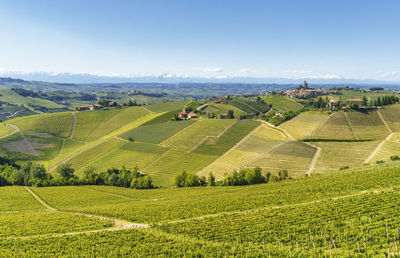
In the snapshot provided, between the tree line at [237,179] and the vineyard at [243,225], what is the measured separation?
1450 cm

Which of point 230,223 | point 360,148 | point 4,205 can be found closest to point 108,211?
point 230,223

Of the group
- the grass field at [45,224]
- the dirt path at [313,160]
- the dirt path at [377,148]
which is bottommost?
the grass field at [45,224]

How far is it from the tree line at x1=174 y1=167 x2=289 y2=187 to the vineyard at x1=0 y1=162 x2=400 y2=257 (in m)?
14.5

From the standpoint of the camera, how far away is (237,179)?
83375 millimetres

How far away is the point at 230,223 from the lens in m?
43.5

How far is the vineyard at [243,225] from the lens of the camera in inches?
1299

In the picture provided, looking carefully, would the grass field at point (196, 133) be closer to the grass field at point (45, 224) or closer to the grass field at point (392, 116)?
the grass field at point (45, 224)

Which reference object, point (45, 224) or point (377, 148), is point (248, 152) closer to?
point (377, 148)

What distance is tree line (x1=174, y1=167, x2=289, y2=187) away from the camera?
81.9 metres

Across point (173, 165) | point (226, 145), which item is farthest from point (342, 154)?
point (173, 165)

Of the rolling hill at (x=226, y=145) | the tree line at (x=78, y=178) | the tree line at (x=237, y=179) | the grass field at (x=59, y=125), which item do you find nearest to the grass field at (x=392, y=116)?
the rolling hill at (x=226, y=145)

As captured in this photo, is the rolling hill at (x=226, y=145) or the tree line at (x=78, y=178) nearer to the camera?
the tree line at (x=78, y=178)

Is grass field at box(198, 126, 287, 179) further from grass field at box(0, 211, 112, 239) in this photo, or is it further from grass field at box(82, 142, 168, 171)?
grass field at box(0, 211, 112, 239)

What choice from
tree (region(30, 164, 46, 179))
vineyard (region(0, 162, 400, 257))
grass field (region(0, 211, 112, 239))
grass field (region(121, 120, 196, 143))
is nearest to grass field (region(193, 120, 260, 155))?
grass field (region(121, 120, 196, 143))
